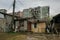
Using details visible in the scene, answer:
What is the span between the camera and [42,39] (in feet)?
49.8

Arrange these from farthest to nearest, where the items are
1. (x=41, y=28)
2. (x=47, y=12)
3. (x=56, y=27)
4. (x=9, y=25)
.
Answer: (x=47, y=12) < (x=9, y=25) < (x=41, y=28) < (x=56, y=27)

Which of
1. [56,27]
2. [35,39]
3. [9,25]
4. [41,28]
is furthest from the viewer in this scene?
[9,25]

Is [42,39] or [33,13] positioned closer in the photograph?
[42,39]

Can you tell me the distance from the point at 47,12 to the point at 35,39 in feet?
70.6

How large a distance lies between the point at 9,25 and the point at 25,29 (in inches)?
145

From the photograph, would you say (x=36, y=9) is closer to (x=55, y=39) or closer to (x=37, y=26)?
(x=37, y=26)

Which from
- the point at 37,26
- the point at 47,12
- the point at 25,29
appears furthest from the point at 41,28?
the point at 47,12

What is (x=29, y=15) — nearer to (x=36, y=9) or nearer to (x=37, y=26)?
(x=36, y=9)

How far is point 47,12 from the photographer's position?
36.0 meters

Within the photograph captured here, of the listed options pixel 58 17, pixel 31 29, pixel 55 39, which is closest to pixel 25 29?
pixel 31 29

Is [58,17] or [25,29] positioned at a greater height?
[58,17]

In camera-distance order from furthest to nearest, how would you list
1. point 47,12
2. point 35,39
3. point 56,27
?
point 47,12
point 56,27
point 35,39

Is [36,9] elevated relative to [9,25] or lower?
elevated

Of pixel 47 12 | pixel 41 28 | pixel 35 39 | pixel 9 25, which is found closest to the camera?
pixel 35 39
